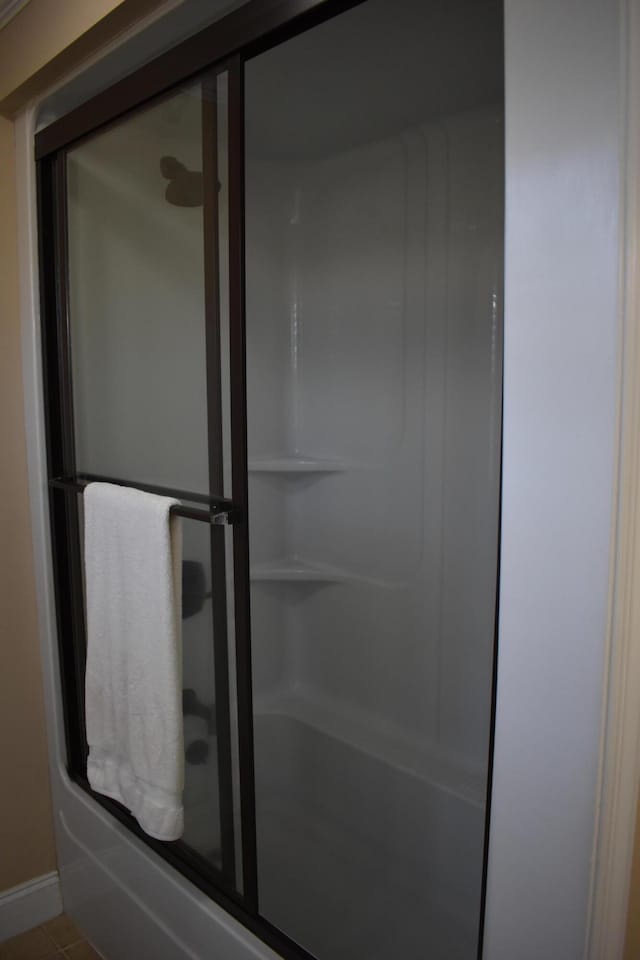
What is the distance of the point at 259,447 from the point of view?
2.24 metres

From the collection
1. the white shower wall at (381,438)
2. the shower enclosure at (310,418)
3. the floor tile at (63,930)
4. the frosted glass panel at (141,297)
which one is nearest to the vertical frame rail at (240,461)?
the shower enclosure at (310,418)

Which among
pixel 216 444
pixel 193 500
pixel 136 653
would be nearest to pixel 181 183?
pixel 216 444

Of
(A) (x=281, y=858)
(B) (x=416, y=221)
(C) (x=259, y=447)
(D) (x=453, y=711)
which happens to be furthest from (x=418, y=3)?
(A) (x=281, y=858)

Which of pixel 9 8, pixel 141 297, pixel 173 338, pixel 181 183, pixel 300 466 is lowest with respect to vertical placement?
pixel 300 466

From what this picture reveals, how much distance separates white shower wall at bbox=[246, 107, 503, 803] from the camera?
1.83 metres

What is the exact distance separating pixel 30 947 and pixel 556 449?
81.6 inches

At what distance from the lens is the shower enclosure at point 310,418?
1.24 metres

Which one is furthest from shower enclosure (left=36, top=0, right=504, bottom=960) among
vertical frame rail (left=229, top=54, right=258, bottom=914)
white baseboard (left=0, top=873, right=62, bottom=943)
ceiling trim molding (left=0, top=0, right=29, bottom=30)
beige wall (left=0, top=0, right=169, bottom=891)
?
white baseboard (left=0, top=873, right=62, bottom=943)

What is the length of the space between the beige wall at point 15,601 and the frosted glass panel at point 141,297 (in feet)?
0.69

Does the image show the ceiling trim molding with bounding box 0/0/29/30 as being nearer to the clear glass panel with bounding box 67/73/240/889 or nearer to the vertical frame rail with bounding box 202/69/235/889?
the clear glass panel with bounding box 67/73/240/889

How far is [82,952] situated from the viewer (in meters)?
1.77

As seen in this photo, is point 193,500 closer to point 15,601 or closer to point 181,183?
point 181,183

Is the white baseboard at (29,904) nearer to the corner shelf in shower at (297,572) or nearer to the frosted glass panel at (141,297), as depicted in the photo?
the corner shelf in shower at (297,572)

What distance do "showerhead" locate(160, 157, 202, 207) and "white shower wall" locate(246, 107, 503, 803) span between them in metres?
0.84
